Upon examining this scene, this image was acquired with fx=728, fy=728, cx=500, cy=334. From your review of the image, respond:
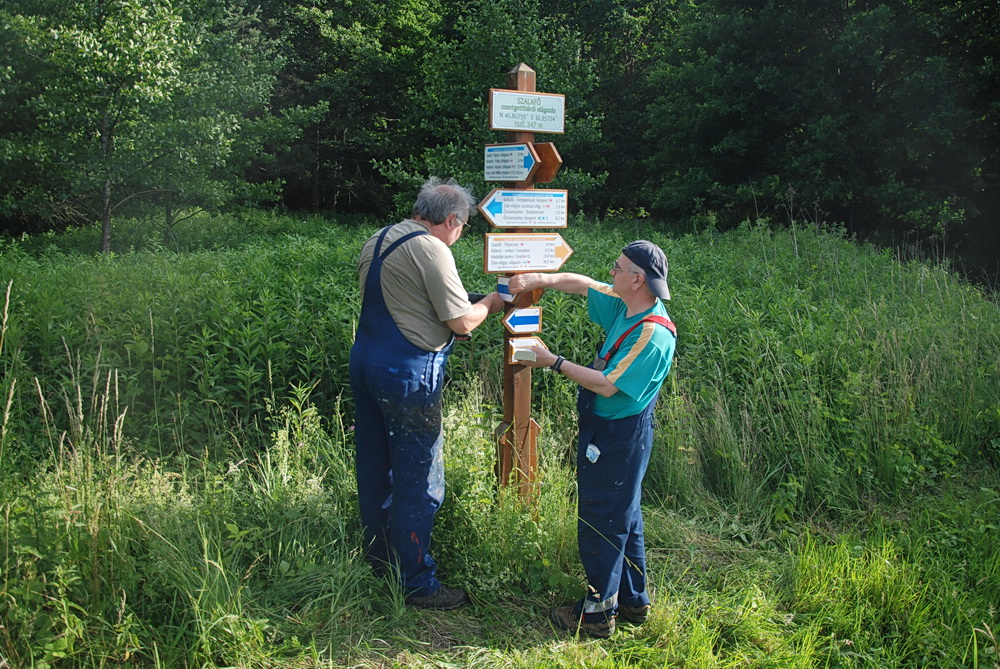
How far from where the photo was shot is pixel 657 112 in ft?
69.9

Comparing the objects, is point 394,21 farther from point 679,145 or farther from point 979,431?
point 979,431

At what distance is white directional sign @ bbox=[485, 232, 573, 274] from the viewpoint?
388 cm

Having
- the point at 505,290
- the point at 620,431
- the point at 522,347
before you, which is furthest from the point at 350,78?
the point at 620,431

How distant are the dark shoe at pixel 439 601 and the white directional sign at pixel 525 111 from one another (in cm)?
239

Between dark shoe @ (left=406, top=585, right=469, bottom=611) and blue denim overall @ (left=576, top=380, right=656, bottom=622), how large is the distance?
24.9 inches

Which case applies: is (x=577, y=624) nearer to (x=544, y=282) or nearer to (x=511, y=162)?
(x=544, y=282)

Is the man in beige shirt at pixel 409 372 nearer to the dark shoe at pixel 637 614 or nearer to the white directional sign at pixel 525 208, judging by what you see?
the white directional sign at pixel 525 208

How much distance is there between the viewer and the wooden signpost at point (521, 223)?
12.8 ft

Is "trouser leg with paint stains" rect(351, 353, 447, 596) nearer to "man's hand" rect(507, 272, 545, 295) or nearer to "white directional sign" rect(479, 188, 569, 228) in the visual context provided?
"man's hand" rect(507, 272, 545, 295)

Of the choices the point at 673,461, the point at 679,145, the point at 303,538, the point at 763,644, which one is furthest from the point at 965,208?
the point at 303,538

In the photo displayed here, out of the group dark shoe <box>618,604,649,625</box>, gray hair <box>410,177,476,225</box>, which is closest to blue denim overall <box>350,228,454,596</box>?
gray hair <box>410,177,476,225</box>

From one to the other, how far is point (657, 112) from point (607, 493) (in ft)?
65.3

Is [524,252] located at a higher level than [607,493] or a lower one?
higher

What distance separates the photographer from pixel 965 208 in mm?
16297
